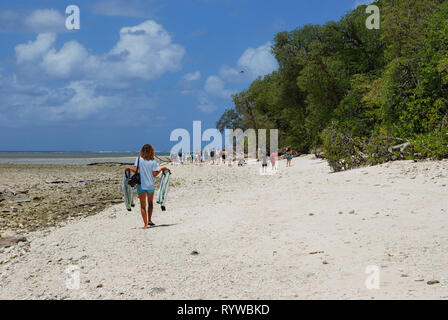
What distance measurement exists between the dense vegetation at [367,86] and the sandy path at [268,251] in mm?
5509

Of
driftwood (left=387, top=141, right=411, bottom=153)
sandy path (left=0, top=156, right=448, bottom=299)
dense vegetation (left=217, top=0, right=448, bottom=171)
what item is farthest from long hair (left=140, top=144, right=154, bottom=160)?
driftwood (left=387, top=141, right=411, bottom=153)

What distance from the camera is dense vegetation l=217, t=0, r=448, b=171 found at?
17609mm

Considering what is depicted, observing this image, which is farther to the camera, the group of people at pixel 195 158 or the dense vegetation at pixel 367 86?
the group of people at pixel 195 158

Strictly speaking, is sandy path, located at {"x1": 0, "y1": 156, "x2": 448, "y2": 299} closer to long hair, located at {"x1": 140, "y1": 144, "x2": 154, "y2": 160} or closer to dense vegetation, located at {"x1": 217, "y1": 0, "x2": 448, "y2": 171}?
long hair, located at {"x1": 140, "y1": 144, "x2": 154, "y2": 160}

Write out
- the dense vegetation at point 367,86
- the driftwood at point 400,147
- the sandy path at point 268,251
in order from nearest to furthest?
1. the sandy path at point 268,251
2. the driftwood at point 400,147
3. the dense vegetation at point 367,86

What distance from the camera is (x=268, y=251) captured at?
7.15 meters

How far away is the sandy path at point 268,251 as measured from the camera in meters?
5.40

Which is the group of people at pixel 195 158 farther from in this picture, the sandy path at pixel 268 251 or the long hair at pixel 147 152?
the long hair at pixel 147 152

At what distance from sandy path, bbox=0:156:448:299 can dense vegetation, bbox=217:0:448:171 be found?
551cm

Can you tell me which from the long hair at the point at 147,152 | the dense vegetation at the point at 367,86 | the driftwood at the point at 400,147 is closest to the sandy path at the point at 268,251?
the long hair at the point at 147,152

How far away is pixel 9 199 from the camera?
19938 millimetres

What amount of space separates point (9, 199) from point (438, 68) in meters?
21.0

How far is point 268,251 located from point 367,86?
69.1ft
